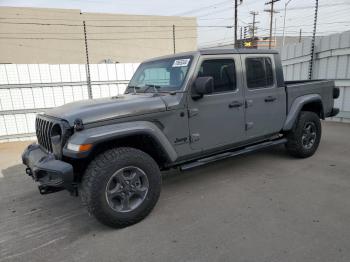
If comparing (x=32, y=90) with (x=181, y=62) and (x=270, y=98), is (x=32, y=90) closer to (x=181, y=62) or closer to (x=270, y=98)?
(x=181, y=62)

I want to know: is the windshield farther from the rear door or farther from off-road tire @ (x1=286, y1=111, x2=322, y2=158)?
off-road tire @ (x1=286, y1=111, x2=322, y2=158)

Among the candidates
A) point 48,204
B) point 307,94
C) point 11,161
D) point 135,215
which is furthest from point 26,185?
point 307,94

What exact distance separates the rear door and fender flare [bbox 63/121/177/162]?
1517 mm

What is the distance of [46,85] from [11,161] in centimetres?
261

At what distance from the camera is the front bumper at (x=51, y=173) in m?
2.65

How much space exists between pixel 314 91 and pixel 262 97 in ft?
4.84

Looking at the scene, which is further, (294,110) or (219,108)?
(294,110)

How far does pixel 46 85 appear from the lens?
7594mm

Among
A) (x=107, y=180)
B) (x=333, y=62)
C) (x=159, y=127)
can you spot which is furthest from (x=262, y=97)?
(x=333, y=62)

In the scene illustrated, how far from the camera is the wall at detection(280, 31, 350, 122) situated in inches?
299

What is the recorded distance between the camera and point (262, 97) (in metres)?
4.19

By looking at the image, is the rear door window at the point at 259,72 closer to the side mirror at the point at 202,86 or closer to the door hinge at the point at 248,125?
the door hinge at the point at 248,125

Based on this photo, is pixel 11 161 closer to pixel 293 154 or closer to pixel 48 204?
pixel 48 204

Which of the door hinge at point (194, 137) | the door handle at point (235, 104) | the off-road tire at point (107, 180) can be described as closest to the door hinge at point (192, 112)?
the door hinge at point (194, 137)
